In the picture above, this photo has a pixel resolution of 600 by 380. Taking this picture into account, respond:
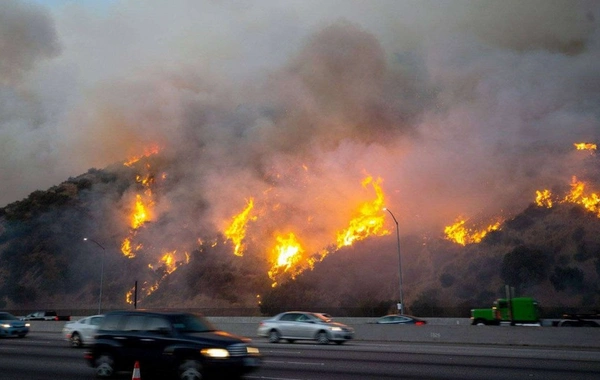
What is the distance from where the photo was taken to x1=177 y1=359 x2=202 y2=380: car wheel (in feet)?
38.5

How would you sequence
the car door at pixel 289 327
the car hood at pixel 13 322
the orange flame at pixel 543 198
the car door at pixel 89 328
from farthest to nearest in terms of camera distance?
the orange flame at pixel 543 198 < the car hood at pixel 13 322 < the car door at pixel 289 327 < the car door at pixel 89 328

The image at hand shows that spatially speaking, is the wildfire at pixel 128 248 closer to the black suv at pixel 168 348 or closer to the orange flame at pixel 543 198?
the orange flame at pixel 543 198

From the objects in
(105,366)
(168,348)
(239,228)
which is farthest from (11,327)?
(239,228)

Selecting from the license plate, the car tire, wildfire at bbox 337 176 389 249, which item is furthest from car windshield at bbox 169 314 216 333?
wildfire at bbox 337 176 389 249

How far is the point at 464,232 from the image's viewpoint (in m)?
73.0

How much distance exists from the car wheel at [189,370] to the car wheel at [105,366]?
1988 mm

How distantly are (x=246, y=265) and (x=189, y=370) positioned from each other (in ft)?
227

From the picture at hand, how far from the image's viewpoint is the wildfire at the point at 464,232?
71562 millimetres

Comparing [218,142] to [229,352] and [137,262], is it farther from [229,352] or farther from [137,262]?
[229,352]

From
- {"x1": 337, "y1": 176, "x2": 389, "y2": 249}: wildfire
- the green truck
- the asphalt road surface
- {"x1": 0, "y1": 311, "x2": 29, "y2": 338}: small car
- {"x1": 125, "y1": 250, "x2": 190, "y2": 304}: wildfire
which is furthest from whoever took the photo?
{"x1": 125, "y1": 250, "x2": 190, "y2": 304}: wildfire

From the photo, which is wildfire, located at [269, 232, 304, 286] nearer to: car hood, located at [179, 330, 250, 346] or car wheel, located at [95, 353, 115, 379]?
car wheel, located at [95, 353, 115, 379]

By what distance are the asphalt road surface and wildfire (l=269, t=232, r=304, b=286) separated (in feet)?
184

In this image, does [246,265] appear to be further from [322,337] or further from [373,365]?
[373,365]

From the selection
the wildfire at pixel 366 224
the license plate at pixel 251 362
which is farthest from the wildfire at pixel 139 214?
the license plate at pixel 251 362
